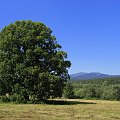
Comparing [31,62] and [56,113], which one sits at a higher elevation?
[31,62]

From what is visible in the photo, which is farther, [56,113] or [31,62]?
[31,62]

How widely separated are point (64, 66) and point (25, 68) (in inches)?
237

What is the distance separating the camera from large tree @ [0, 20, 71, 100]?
51469 millimetres

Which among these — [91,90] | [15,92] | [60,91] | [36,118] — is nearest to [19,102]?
[15,92]

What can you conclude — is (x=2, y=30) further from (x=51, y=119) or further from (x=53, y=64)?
(x=51, y=119)

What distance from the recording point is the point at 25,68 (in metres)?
51.9

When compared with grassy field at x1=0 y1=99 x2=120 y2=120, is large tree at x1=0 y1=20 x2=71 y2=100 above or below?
above

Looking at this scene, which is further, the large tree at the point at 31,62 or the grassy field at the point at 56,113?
the large tree at the point at 31,62

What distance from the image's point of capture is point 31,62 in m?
53.4

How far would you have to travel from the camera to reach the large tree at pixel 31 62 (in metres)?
51.5

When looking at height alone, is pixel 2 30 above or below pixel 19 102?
above

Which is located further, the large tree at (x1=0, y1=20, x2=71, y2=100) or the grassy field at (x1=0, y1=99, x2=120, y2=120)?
the large tree at (x1=0, y1=20, x2=71, y2=100)

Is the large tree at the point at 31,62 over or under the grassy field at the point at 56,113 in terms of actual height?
over

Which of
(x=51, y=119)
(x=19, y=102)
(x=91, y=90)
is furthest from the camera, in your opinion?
(x=91, y=90)
